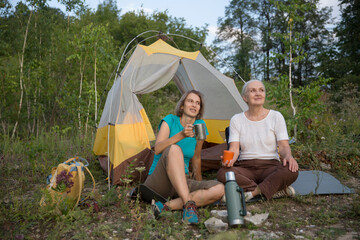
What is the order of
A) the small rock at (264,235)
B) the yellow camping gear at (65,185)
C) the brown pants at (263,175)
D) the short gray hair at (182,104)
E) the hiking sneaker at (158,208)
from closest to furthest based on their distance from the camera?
1. the small rock at (264,235)
2. the hiking sneaker at (158,208)
3. the yellow camping gear at (65,185)
4. the brown pants at (263,175)
5. the short gray hair at (182,104)

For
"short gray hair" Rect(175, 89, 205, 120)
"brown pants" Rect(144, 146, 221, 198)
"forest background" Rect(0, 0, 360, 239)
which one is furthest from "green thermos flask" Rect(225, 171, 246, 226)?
"forest background" Rect(0, 0, 360, 239)

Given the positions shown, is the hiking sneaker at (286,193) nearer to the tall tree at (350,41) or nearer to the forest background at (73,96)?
the forest background at (73,96)

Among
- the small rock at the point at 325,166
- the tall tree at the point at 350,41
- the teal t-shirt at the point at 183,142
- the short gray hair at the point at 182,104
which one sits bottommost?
the small rock at the point at 325,166

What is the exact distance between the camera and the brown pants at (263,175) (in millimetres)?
2564

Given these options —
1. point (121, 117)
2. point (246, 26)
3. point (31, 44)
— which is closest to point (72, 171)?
point (121, 117)

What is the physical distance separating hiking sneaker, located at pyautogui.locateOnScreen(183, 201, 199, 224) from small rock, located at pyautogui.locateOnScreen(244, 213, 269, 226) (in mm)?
379

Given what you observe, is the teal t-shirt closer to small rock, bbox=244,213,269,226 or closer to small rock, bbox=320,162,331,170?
small rock, bbox=244,213,269,226

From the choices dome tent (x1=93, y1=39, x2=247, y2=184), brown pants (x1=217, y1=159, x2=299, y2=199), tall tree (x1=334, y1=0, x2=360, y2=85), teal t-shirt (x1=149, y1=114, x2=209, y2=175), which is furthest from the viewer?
tall tree (x1=334, y1=0, x2=360, y2=85)

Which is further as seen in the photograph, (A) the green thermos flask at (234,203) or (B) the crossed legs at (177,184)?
(B) the crossed legs at (177,184)

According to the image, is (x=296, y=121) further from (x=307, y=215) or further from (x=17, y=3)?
(x=17, y=3)

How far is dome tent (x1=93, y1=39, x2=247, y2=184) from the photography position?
11.8 feet

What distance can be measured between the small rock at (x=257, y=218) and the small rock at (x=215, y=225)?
203mm

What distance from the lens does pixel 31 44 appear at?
234 inches

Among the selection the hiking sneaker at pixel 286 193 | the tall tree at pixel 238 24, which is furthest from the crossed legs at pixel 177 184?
the tall tree at pixel 238 24
